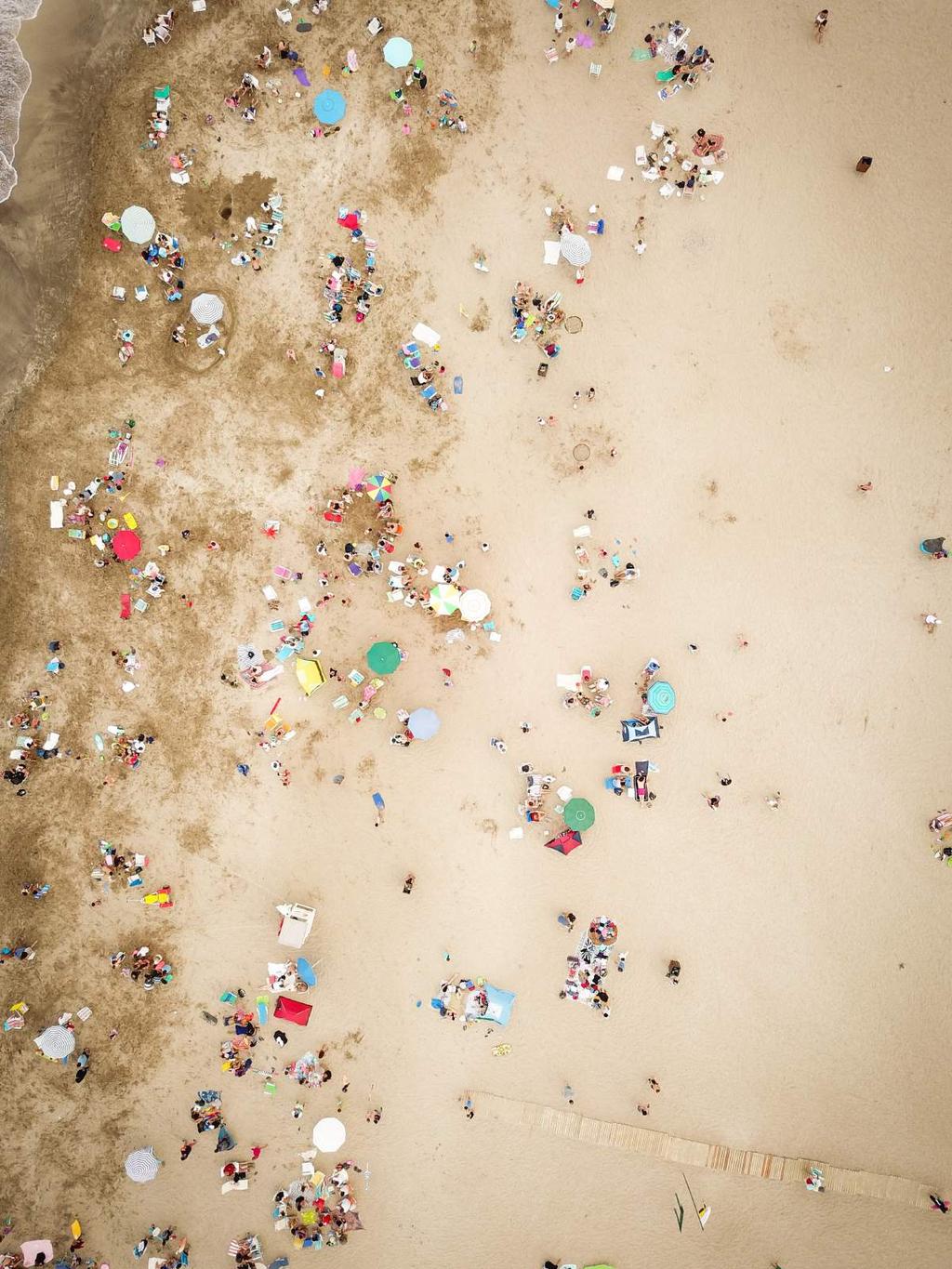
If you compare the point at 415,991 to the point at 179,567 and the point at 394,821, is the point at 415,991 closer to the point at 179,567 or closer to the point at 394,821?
the point at 394,821

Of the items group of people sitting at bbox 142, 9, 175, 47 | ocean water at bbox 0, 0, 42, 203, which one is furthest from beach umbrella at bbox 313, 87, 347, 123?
ocean water at bbox 0, 0, 42, 203

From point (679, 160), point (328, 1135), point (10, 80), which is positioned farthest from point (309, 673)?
point (10, 80)

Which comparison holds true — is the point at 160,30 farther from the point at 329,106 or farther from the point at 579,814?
the point at 579,814

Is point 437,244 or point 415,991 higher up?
point 437,244

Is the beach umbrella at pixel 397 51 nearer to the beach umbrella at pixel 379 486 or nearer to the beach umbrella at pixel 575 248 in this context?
the beach umbrella at pixel 575 248

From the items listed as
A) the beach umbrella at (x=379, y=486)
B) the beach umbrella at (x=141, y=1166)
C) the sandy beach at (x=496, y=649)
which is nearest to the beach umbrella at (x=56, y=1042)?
the sandy beach at (x=496, y=649)

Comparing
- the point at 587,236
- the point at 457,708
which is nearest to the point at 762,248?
the point at 587,236
